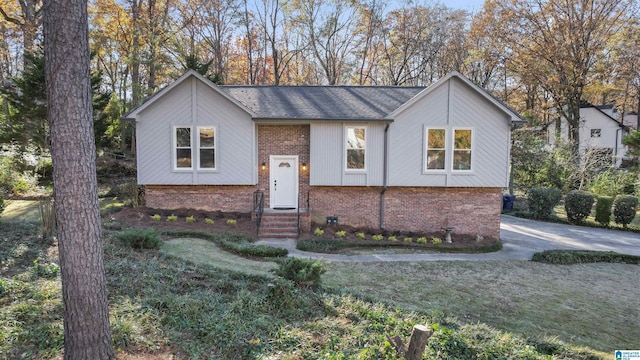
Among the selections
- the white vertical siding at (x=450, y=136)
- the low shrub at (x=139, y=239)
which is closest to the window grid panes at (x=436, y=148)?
the white vertical siding at (x=450, y=136)

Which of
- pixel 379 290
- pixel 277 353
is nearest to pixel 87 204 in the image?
pixel 277 353

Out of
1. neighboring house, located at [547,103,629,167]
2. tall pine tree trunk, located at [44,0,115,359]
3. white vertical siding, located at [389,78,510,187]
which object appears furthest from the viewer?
neighboring house, located at [547,103,629,167]

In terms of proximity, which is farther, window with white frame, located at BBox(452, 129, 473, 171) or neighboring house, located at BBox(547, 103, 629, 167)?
neighboring house, located at BBox(547, 103, 629, 167)

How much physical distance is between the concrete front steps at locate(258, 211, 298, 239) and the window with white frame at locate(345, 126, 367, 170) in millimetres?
2749

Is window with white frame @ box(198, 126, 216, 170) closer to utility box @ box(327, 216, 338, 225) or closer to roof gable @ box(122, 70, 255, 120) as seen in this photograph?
roof gable @ box(122, 70, 255, 120)

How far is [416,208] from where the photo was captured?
13.1 meters

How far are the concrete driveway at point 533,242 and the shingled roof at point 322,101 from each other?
15.7ft

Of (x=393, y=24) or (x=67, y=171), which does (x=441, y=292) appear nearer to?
(x=67, y=171)

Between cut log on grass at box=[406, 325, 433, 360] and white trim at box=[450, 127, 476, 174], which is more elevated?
white trim at box=[450, 127, 476, 174]

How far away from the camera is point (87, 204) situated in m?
3.10

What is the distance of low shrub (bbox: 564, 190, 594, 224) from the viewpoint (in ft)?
51.6

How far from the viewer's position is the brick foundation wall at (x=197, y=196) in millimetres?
13133

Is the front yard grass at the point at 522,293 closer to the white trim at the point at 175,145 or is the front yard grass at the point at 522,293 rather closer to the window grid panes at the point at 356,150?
the window grid panes at the point at 356,150

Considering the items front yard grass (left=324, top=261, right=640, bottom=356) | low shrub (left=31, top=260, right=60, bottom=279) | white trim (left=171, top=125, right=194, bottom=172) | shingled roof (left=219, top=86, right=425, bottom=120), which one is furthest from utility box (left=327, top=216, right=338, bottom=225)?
low shrub (left=31, top=260, right=60, bottom=279)
